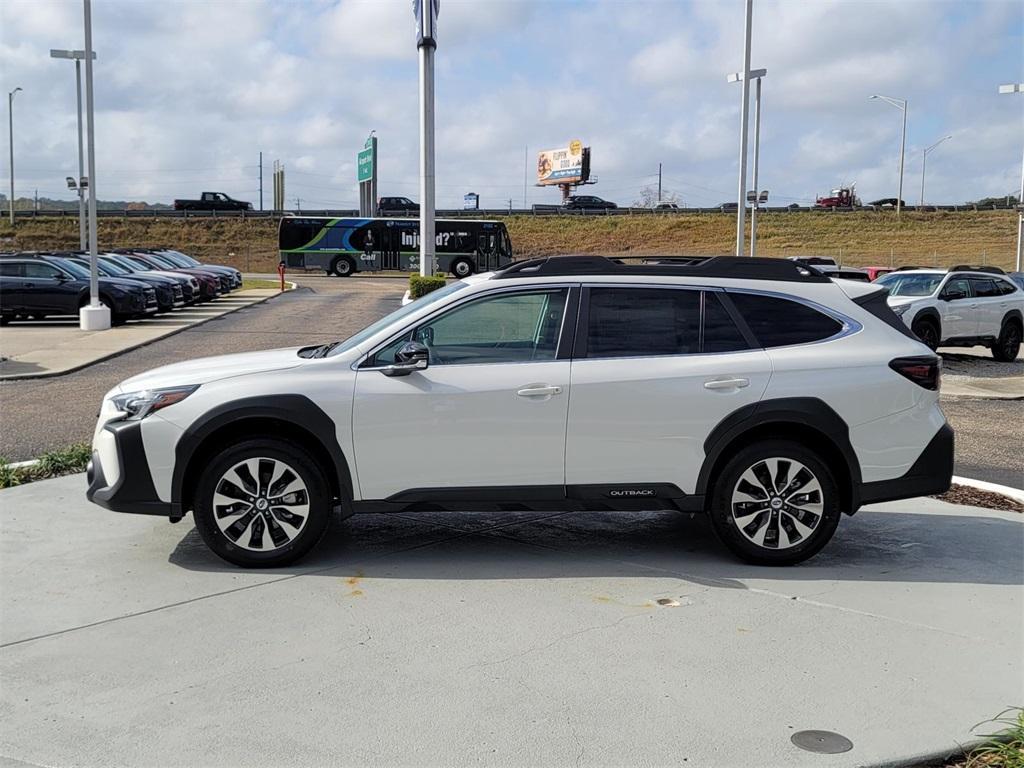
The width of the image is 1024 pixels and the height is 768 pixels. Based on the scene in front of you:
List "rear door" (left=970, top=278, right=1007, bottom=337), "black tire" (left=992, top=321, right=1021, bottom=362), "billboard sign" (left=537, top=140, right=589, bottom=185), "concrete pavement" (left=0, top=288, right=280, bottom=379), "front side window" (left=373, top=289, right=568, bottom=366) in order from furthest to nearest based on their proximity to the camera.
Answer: "billboard sign" (left=537, top=140, right=589, bottom=185) → "black tire" (left=992, top=321, right=1021, bottom=362) → "rear door" (left=970, top=278, right=1007, bottom=337) → "concrete pavement" (left=0, top=288, right=280, bottom=379) → "front side window" (left=373, top=289, right=568, bottom=366)

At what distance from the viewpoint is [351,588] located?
530 centimetres

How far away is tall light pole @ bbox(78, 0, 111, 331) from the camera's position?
2156cm

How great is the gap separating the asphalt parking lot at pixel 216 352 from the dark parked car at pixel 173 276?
8.08 ft

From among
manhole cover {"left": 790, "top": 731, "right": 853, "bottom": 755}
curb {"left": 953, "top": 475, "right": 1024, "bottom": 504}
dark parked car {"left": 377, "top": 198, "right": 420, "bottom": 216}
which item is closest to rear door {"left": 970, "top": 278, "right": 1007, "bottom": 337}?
curb {"left": 953, "top": 475, "right": 1024, "bottom": 504}

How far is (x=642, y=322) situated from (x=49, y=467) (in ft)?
16.5

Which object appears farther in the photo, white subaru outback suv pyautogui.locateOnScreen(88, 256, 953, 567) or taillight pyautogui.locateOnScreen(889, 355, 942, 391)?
taillight pyautogui.locateOnScreen(889, 355, 942, 391)

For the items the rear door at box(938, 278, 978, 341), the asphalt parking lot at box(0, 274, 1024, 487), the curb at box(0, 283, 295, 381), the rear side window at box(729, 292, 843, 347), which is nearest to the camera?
the rear side window at box(729, 292, 843, 347)

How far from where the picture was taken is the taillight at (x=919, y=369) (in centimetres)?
574

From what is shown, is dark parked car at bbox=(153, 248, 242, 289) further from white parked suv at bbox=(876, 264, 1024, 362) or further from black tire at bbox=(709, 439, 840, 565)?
black tire at bbox=(709, 439, 840, 565)

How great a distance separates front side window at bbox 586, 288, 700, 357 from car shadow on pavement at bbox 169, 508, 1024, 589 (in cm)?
124

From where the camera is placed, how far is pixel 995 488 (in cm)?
775

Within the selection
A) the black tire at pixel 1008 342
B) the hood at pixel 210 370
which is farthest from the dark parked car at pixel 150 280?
the hood at pixel 210 370

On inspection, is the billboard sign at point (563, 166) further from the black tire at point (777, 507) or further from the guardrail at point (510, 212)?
the black tire at point (777, 507)

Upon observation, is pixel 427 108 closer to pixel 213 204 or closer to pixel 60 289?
pixel 60 289
